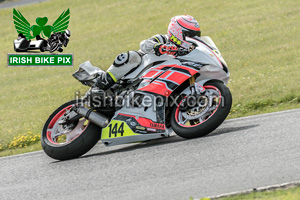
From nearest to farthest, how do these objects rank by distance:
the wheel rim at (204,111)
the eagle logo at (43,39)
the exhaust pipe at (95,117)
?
the wheel rim at (204,111)
the exhaust pipe at (95,117)
the eagle logo at (43,39)

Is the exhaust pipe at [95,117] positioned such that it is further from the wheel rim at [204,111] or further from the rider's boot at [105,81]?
the wheel rim at [204,111]

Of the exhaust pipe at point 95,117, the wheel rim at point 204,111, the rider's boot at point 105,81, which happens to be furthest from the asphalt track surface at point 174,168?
the rider's boot at point 105,81

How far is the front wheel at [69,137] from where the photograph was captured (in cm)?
643

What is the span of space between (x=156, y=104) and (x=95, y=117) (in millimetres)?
836

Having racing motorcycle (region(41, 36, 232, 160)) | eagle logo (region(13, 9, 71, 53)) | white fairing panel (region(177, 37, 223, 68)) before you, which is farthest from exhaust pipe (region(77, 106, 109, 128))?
eagle logo (region(13, 9, 71, 53))

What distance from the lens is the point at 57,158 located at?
6492 millimetres

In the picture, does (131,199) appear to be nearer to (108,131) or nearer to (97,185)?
(97,185)

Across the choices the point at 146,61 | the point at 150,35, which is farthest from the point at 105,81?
the point at 150,35

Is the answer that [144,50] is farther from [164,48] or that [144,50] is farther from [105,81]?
[105,81]

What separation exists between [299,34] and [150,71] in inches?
442

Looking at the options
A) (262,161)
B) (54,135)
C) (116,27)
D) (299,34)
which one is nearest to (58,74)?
(116,27)

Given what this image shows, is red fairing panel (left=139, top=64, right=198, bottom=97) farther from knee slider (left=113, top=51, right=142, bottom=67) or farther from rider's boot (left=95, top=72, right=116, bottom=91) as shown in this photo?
rider's boot (left=95, top=72, right=116, bottom=91)

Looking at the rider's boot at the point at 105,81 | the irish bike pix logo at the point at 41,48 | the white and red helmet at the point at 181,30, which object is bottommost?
the irish bike pix logo at the point at 41,48

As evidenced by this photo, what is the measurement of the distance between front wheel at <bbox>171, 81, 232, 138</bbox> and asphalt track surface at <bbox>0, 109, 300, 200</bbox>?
0.46 feet
